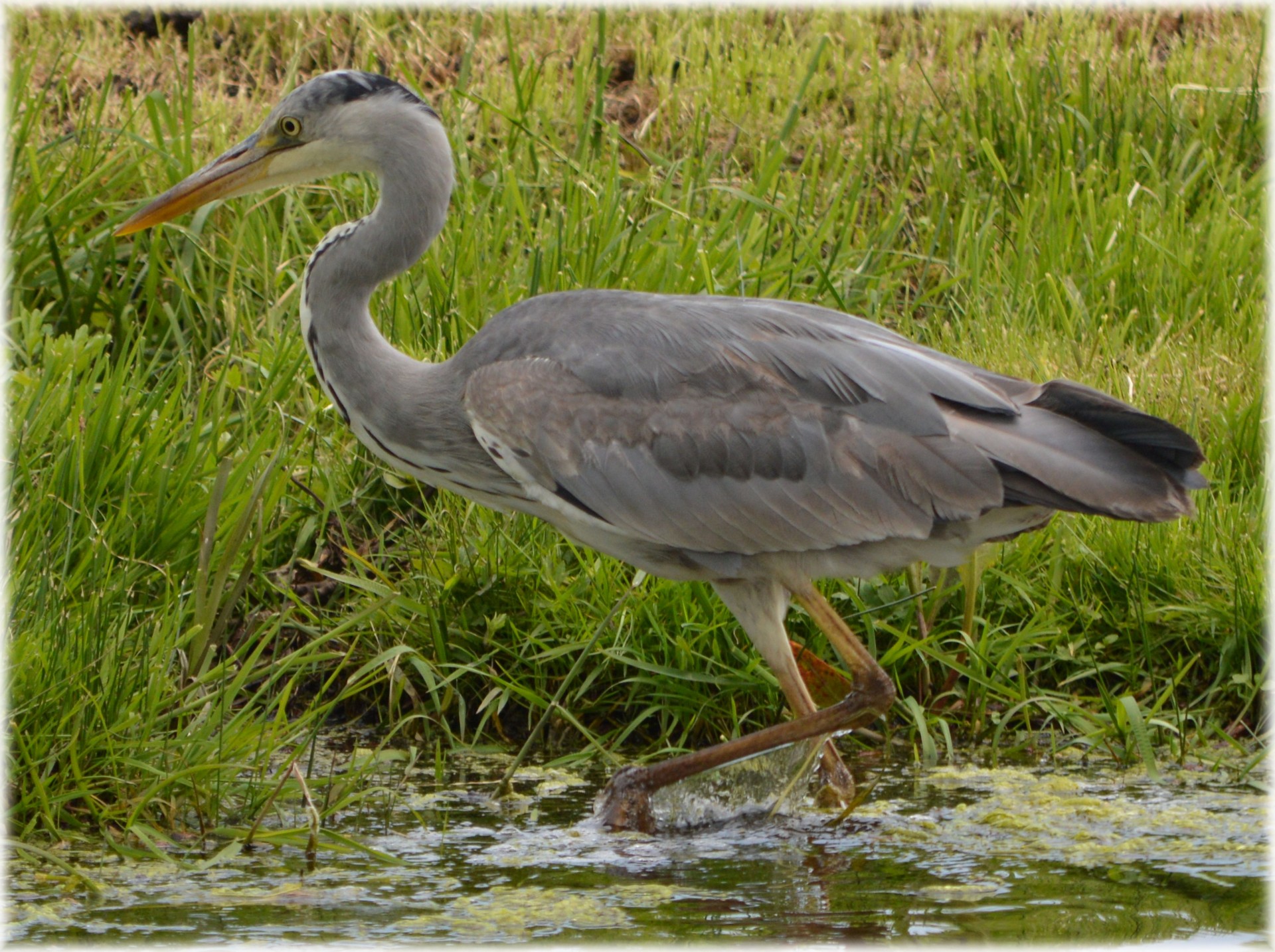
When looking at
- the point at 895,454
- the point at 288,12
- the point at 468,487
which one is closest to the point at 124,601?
the point at 468,487

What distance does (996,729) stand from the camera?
5023 millimetres

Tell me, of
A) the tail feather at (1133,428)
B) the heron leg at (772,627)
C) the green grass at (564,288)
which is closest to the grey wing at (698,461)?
the heron leg at (772,627)

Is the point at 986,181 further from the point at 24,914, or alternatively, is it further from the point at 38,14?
the point at 24,914

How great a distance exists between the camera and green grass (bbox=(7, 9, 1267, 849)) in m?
4.61

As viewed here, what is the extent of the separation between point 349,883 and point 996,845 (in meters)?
1.62

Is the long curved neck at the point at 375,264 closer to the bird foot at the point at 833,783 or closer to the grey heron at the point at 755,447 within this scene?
the grey heron at the point at 755,447

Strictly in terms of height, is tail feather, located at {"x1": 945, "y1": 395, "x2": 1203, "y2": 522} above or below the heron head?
below

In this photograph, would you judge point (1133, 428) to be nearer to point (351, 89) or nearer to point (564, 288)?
point (564, 288)

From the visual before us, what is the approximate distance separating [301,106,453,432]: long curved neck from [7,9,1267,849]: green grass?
0.42m

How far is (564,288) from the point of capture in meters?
6.08

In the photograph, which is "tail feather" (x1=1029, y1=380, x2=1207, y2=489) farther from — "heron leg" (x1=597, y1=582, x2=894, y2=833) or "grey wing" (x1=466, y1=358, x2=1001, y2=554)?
"heron leg" (x1=597, y1=582, x2=894, y2=833)

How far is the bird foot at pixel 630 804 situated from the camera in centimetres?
451

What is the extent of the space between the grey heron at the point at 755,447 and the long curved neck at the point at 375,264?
0.04 ft

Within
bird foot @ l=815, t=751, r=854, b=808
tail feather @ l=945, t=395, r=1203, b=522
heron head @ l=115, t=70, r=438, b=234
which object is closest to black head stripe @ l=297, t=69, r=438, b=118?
heron head @ l=115, t=70, r=438, b=234
